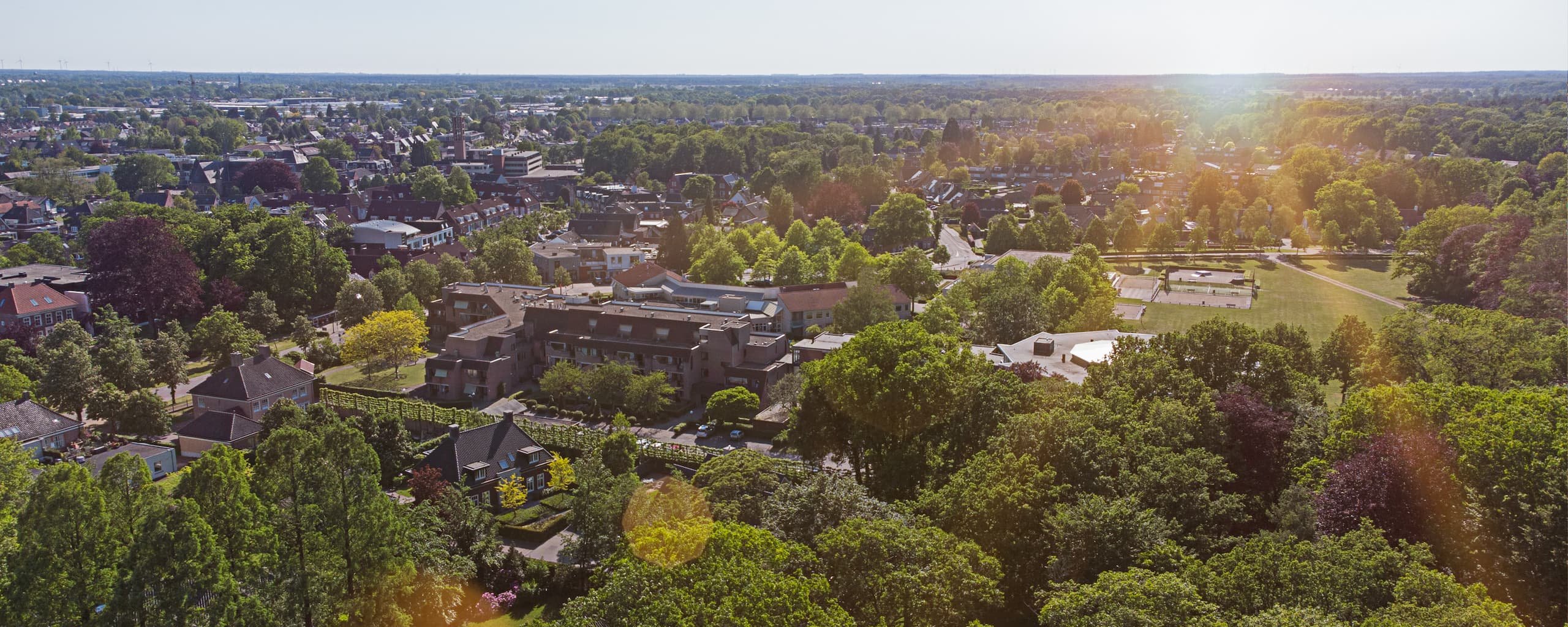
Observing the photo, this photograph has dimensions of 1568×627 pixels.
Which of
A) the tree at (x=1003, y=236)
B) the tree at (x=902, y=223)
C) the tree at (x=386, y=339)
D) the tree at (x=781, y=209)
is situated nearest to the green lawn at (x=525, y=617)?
the tree at (x=386, y=339)

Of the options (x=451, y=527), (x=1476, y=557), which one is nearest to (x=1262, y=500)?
(x=1476, y=557)

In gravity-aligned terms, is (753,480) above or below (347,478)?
below

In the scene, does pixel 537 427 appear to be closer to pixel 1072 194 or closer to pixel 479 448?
pixel 479 448

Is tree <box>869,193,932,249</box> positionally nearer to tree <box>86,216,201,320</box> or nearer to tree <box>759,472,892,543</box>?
tree <box>86,216,201,320</box>

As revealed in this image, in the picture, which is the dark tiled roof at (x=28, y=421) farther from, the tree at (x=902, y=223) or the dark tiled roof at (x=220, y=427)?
the tree at (x=902, y=223)

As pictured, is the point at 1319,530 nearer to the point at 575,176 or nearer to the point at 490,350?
the point at 490,350

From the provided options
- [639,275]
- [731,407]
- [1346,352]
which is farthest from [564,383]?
[1346,352]
